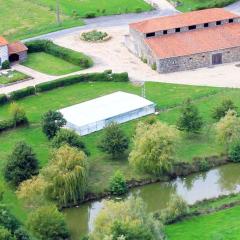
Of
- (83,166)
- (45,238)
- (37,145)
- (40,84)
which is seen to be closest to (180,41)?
(40,84)

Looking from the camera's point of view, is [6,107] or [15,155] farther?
[6,107]

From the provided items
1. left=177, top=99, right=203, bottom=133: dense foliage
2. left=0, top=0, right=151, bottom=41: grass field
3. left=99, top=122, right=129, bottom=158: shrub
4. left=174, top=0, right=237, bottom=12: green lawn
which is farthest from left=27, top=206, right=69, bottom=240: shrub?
left=174, top=0, right=237, bottom=12: green lawn

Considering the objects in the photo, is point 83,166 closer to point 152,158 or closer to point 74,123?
point 152,158

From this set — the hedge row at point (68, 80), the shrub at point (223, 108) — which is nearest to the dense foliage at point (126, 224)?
the shrub at point (223, 108)

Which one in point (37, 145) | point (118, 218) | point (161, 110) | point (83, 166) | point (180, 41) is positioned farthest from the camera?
point (180, 41)

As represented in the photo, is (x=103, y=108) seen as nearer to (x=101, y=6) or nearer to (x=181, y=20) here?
(x=181, y=20)

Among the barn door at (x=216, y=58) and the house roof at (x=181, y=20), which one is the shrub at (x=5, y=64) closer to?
the house roof at (x=181, y=20)

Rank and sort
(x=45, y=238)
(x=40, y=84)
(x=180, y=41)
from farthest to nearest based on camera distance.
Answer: (x=180, y=41) → (x=40, y=84) → (x=45, y=238)
